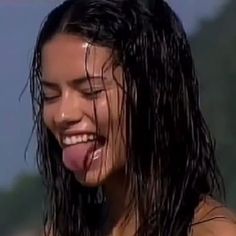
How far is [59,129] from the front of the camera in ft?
5.76

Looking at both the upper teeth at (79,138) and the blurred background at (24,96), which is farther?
the blurred background at (24,96)

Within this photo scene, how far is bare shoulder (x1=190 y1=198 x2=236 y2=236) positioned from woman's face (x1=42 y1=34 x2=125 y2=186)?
0.47 ft

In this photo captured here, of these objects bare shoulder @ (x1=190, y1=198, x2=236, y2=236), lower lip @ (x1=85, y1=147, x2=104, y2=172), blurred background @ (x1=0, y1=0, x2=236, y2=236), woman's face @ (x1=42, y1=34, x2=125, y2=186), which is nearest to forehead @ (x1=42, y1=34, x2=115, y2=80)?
woman's face @ (x1=42, y1=34, x2=125, y2=186)

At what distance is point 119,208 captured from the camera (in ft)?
6.27

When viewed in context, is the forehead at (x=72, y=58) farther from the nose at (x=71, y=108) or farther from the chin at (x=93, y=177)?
the chin at (x=93, y=177)

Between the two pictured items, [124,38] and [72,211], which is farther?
[72,211]

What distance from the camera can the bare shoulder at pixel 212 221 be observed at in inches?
70.0

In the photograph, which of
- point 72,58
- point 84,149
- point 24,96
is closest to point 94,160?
point 84,149

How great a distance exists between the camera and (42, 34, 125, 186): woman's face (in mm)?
1720

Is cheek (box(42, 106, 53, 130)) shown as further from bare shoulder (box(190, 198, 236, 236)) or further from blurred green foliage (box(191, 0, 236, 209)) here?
blurred green foliage (box(191, 0, 236, 209))

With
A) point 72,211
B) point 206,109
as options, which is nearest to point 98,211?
point 72,211

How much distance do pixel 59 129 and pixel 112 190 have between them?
0.17 m

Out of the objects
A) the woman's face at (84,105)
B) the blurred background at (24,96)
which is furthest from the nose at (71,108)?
the blurred background at (24,96)

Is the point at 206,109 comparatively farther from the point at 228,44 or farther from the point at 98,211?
the point at 98,211
